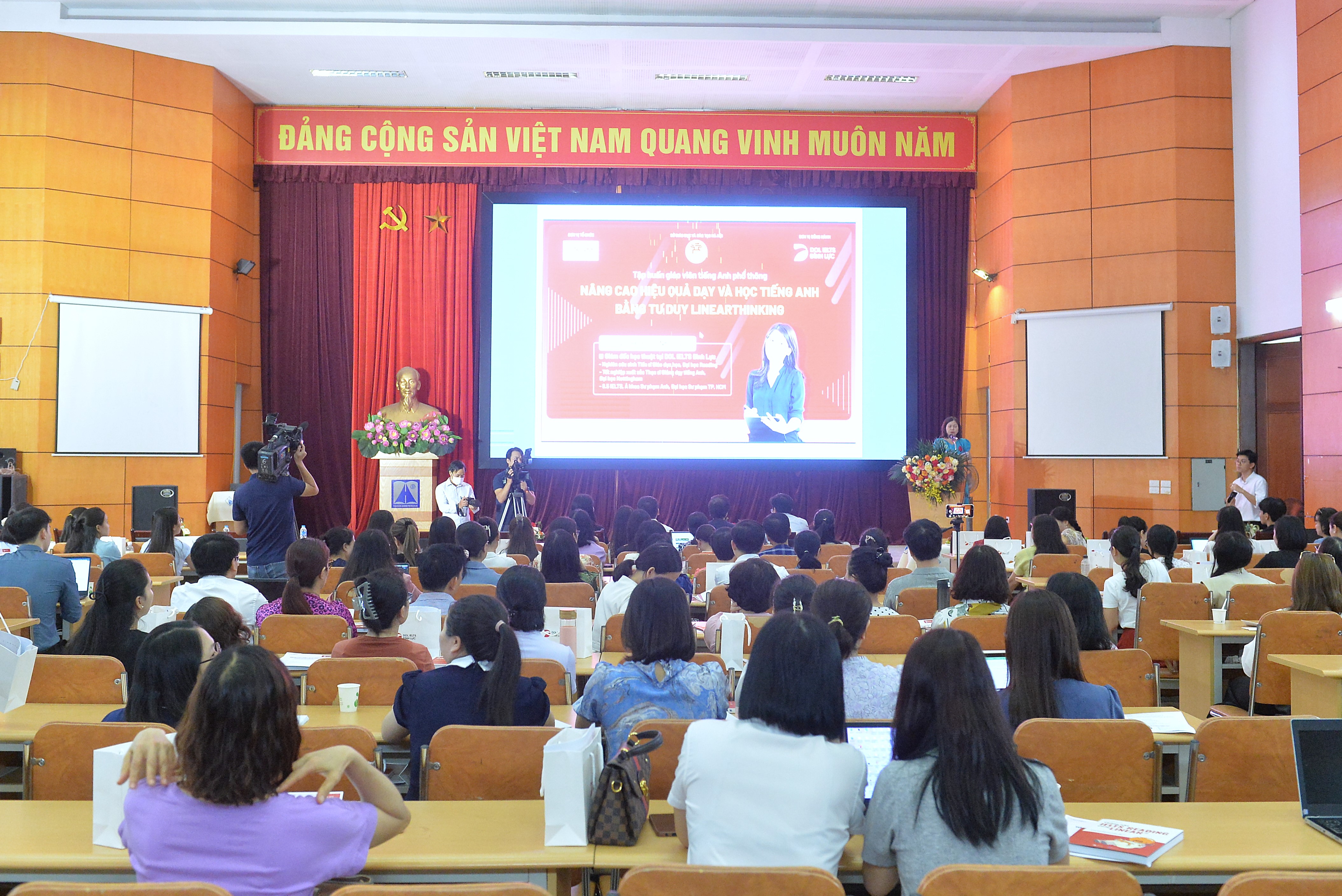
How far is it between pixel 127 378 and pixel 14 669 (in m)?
8.32

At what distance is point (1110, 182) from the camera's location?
35.7ft

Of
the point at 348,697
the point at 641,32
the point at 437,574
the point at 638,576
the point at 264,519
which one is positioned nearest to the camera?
the point at 348,697

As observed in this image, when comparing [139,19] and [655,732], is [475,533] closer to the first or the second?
[655,732]

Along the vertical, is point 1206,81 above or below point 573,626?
above

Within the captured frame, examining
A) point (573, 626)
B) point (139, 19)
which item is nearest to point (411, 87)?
point (139, 19)

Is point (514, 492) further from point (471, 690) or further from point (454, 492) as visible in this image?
point (471, 690)

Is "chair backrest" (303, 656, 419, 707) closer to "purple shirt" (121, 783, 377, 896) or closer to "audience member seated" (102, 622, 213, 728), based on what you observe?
"audience member seated" (102, 622, 213, 728)

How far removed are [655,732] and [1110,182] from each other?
10019 mm

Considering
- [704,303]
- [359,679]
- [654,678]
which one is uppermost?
A: [704,303]

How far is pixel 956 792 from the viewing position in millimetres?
1969

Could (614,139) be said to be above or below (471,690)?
above

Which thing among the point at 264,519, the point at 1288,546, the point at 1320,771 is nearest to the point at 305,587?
the point at 264,519

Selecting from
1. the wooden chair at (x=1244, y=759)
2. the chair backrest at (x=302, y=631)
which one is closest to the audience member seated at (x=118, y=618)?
the chair backrest at (x=302, y=631)

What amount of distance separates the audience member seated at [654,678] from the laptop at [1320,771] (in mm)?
1403
